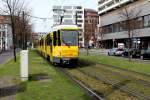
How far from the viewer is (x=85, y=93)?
51.5ft

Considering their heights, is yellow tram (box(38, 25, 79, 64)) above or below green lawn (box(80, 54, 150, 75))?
above

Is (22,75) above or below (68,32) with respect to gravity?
below

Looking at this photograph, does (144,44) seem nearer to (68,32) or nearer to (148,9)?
(148,9)

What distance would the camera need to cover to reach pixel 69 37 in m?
32.9

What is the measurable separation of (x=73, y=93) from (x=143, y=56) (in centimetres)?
4193

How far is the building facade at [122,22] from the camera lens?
93438 mm

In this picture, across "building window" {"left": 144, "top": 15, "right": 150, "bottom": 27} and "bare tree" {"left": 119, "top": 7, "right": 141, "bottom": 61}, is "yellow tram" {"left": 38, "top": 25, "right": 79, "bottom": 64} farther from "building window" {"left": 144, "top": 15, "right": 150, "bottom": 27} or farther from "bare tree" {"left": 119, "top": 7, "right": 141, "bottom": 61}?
"building window" {"left": 144, "top": 15, "right": 150, "bottom": 27}

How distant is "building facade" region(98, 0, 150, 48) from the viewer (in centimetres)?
9344

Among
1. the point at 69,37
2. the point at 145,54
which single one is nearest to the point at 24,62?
the point at 69,37

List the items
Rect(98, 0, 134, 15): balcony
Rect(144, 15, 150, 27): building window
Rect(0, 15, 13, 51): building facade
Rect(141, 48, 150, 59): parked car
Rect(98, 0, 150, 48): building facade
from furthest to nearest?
Rect(0, 15, 13, 51): building facade
Rect(98, 0, 134, 15): balcony
Rect(98, 0, 150, 48): building facade
Rect(144, 15, 150, 27): building window
Rect(141, 48, 150, 59): parked car

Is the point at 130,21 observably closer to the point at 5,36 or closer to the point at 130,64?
the point at 130,64

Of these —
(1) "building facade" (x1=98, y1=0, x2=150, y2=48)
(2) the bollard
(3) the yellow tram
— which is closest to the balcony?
(1) "building facade" (x1=98, y1=0, x2=150, y2=48)

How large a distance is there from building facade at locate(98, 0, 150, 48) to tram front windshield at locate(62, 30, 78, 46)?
38424mm

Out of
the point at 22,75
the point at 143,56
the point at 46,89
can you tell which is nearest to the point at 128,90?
the point at 46,89
